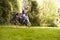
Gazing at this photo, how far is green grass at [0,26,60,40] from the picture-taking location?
3965 millimetres

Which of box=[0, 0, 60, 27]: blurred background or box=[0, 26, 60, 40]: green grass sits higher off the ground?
box=[0, 0, 60, 27]: blurred background

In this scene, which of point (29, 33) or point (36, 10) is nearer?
point (29, 33)

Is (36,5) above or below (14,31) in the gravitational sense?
above

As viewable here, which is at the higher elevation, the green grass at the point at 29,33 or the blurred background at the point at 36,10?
the blurred background at the point at 36,10

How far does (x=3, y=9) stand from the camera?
159 inches

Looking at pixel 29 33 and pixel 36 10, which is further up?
pixel 36 10

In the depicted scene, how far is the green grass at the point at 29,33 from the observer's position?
13.0 feet

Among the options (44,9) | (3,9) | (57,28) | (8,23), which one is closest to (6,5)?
(3,9)

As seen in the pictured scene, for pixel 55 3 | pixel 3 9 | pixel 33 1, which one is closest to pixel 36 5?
pixel 33 1

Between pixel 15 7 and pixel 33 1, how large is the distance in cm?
37

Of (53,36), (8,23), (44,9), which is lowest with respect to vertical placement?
(53,36)

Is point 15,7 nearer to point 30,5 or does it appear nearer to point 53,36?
point 30,5

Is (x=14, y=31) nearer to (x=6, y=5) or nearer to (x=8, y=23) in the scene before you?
(x=8, y=23)

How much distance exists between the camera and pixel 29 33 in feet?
13.1
